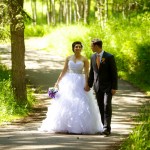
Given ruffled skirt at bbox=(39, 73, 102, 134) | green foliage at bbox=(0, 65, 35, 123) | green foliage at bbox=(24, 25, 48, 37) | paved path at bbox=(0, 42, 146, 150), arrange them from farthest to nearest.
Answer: green foliage at bbox=(24, 25, 48, 37) < green foliage at bbox=(0, 65, 35, 123) < ruffled skirt at bbox=(39, 73, 102, 134) < paved path at bbox=(0, 42, 146, 150)

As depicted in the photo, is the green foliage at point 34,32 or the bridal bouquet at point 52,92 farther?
the green foliage at point 34,32

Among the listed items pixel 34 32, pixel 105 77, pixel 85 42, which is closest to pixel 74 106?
pixel 105 77

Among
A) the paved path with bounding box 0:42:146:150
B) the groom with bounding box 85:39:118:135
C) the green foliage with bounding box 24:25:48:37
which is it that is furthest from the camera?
the green foliage with bounding box 24:25:48:37

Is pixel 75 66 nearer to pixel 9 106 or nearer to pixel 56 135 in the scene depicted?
pixel 56 135

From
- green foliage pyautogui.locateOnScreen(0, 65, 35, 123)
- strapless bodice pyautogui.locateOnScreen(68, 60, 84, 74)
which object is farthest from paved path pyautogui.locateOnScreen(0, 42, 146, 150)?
strapless bodice pyautogui.locateOnScreen(68, 60, 84, 74)

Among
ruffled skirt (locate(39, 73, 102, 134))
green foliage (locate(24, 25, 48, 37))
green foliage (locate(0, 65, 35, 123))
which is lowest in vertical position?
green foliage (locate(24, 25, 48, 37))

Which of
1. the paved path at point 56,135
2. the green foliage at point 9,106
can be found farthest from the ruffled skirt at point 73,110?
the green foliage at point 9,106

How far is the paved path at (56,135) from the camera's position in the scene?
8164mm

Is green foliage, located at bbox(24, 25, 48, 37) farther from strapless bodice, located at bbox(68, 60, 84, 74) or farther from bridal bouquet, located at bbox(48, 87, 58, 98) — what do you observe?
bridal bouquet, located at bbox(48, 87, 58, 98)

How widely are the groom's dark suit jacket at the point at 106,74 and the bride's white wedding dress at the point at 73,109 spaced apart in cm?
74

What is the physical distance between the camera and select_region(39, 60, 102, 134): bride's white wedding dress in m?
10.0

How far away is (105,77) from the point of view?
9.52 metres

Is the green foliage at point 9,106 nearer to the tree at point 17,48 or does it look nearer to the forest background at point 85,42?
the forest background at point 85,42

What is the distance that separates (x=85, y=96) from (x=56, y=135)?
1.23 meters
